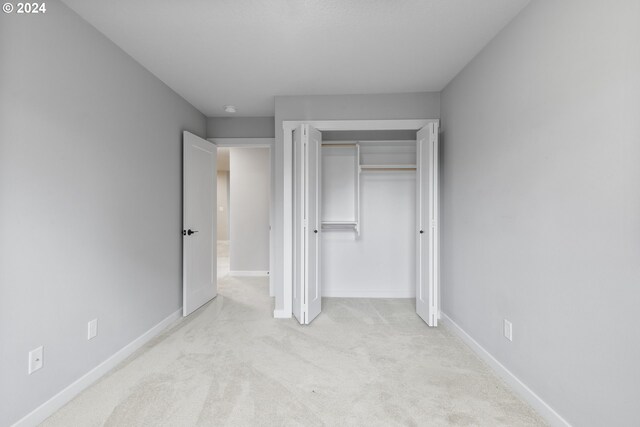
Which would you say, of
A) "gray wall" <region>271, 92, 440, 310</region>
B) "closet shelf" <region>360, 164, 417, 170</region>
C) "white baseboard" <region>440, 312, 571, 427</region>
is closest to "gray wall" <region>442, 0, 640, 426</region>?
"white baseboard" <region>440, 312, 571, 427</region>

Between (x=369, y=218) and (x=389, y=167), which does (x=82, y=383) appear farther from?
(x=389, y=167)

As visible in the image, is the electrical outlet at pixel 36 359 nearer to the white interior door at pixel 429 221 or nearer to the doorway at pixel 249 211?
the white interior door at pixel 429 221

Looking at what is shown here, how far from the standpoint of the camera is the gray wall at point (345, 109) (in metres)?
3.39

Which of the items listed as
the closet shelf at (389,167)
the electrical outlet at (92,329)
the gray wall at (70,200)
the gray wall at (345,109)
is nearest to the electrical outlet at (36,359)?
the gray wall at (70,200)

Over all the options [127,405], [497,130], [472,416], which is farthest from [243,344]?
[497,130]

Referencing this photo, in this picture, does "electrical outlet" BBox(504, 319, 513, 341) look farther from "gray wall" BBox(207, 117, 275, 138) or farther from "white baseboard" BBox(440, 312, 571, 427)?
"gray wall" BBox(207, 117, 275, 138)

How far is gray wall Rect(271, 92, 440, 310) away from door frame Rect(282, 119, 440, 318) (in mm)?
51

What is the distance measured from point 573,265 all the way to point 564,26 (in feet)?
4.16

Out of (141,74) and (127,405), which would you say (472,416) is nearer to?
(127,405)

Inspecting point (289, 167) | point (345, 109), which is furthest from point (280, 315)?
point (345, 109)

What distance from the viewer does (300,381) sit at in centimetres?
213

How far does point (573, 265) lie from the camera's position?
157cm

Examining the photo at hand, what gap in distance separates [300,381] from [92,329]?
4.96 feet

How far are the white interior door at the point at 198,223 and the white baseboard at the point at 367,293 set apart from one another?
160 cm
